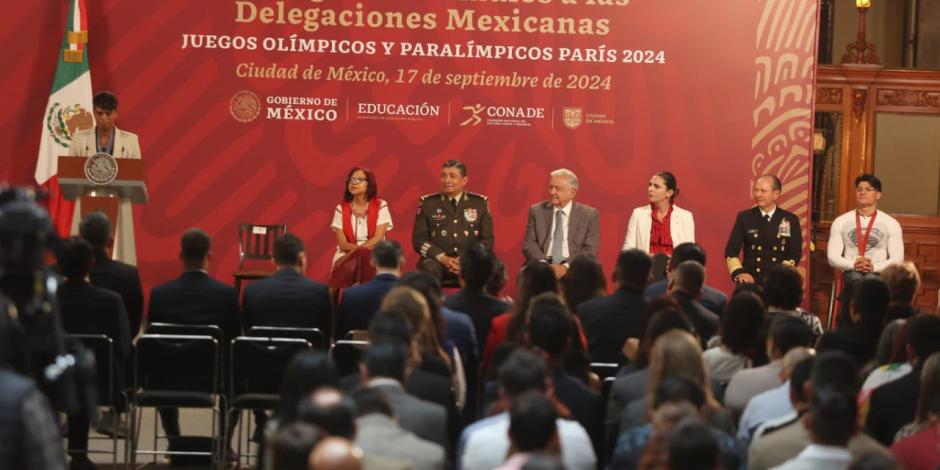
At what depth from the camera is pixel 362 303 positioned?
6.79 m

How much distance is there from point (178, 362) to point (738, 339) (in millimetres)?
2478

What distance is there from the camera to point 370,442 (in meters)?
3.98

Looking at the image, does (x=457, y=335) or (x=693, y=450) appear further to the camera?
(x=457, y=335)

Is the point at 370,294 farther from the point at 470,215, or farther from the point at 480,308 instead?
the point at 470,215

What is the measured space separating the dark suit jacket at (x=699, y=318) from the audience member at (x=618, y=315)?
228 millimetres

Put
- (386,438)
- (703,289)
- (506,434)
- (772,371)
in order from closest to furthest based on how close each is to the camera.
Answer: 1. (386,438)
2. (506,434)
3. (772,371)
4. (703,289)

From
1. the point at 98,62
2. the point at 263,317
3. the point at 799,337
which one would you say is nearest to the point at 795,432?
the point at 799,337

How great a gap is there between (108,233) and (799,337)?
366 centimetres

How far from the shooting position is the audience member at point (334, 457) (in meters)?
3.07

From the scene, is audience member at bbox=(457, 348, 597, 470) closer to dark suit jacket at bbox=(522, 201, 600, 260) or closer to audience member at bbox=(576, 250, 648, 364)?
audience member at bbox=(576, 250, 648, 364)

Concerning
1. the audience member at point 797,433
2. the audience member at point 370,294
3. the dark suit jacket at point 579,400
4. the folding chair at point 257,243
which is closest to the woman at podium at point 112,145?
the folding chair at point 257,243

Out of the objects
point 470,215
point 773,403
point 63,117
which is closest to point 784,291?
point 773,403

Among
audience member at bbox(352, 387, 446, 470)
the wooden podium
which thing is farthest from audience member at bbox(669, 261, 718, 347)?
→ the wooden podium

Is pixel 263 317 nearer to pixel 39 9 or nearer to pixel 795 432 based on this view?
pixel 795 432
